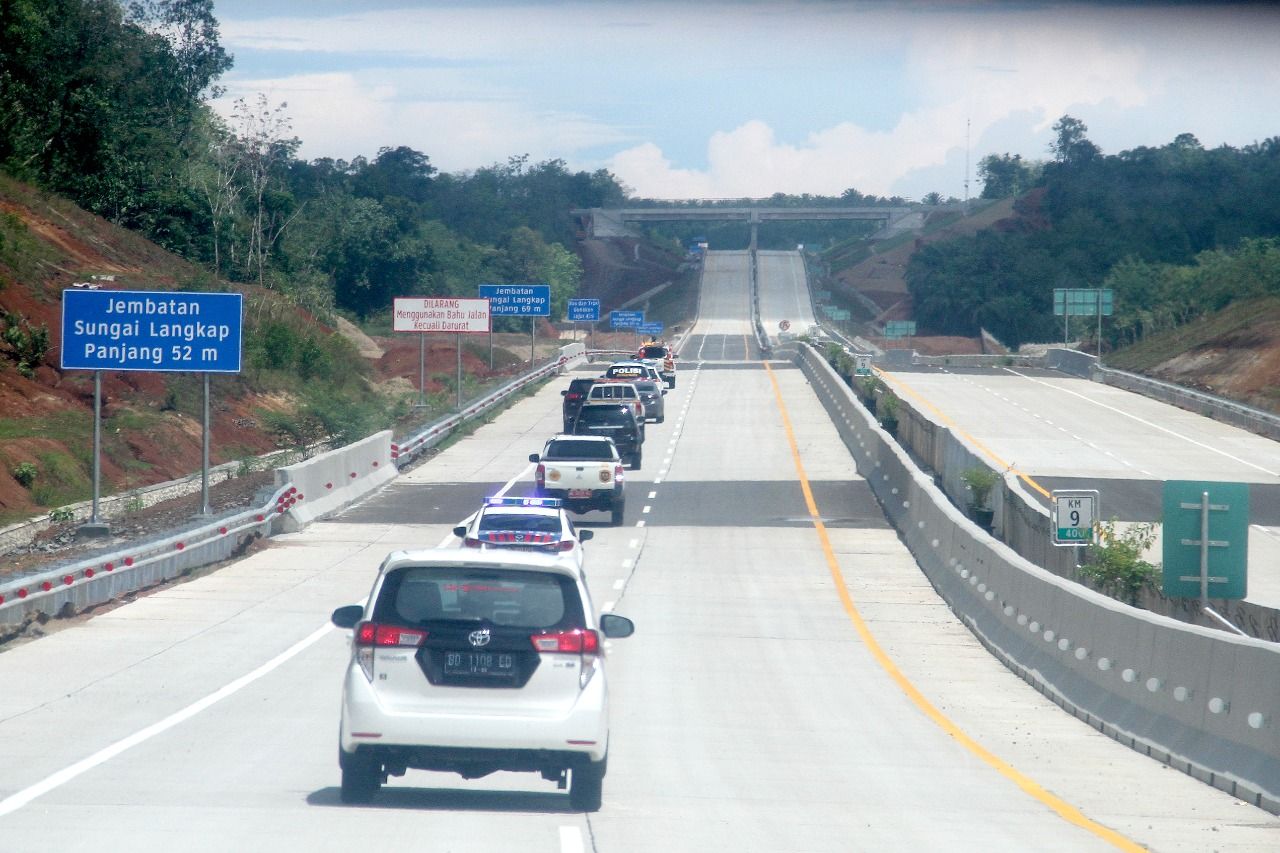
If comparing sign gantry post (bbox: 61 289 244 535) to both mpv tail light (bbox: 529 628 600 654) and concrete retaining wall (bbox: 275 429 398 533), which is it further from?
mpv tail light (bbox: 529 628 600 654)

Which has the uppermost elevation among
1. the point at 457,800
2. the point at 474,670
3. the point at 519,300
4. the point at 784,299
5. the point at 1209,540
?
the point at 784,299

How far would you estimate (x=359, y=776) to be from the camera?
395 inches

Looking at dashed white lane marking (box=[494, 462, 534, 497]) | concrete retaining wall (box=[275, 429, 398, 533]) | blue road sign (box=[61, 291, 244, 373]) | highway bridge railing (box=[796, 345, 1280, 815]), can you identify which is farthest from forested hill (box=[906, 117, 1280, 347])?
highway bridge railing (box=[796, 345, 1280, 815])

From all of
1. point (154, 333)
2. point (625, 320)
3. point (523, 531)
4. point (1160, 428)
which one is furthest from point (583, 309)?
point (523, 531)

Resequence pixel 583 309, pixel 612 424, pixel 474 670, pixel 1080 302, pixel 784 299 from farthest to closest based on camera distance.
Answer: pixel 784 299, pixel 583 309, pixel 1080 302, pixel 612 424, pixel 474 670

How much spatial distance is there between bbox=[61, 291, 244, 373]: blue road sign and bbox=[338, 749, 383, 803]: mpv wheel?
21.8 meters

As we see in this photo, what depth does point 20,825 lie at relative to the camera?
372 inches

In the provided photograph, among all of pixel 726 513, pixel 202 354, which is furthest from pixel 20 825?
pixel 726 513

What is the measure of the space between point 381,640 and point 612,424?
33062 mm

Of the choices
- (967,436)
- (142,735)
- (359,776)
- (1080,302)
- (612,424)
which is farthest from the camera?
(1080,302)

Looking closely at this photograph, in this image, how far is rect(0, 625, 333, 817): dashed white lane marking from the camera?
10.4 meters

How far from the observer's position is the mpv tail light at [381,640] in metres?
9.61

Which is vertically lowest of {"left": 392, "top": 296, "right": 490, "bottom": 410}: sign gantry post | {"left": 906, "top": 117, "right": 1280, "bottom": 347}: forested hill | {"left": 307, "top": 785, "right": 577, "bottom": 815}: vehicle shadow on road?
{"left": 307, "top": 785, "right": 577, "bottom": 815}: vehicle shadow on road

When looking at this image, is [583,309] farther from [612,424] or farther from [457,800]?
[457,800]
